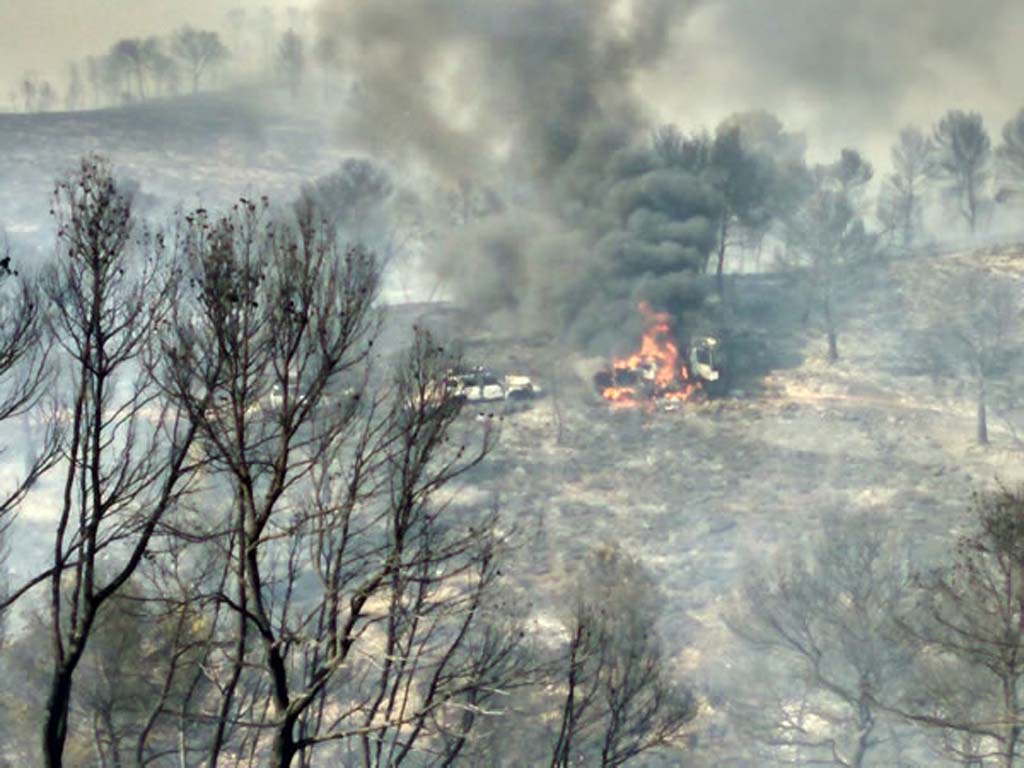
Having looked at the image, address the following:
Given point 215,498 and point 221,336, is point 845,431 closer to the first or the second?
point 215,498

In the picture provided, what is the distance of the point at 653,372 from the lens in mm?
50625

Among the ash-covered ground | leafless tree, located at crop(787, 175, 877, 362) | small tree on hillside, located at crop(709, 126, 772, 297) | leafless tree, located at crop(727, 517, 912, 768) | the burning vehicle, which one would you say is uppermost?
small tree on hillside, located at crop(709, 126, 772, 297)

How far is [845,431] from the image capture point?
45.3m

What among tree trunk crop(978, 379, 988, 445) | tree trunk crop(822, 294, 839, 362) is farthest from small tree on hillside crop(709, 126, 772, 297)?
tree trunk crop(978, 379, 988, 445)

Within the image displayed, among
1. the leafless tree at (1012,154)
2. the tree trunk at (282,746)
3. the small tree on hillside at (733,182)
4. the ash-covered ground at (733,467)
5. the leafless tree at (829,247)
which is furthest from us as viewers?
the leafless tree at (1012,154)

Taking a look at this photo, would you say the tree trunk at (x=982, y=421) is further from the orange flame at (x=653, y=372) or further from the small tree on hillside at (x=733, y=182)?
the small tree on hillside at (x=733, y=182)

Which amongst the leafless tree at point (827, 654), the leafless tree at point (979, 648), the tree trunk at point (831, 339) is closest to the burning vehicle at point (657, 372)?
the tree trunk at point (831, 339)

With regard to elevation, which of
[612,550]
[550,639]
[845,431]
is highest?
Result: [845,431]

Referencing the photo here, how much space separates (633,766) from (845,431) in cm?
2438

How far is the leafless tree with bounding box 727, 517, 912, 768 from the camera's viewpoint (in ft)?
85.3

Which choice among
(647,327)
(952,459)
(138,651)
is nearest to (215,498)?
(138,651)

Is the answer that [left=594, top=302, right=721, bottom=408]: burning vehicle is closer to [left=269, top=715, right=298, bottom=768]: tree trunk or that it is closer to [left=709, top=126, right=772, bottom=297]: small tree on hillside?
[left=709, top=126, right=772, bottom=297]: small tree on hillside

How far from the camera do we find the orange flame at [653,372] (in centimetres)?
5019

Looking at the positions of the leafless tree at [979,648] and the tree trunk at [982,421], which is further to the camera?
the tree trunk at [982,421]
